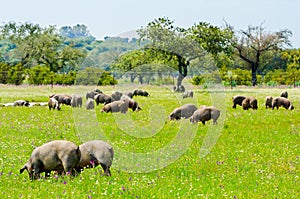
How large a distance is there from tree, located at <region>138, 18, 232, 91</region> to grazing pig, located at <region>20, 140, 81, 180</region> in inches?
1175

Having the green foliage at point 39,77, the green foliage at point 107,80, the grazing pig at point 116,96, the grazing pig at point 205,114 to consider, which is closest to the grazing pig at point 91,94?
the grazing pig at point 116,96

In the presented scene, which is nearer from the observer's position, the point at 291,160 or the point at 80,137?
the point at 291,160

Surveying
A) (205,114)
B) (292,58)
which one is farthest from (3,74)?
(292,58)

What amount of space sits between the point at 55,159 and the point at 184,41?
4237 centimetres

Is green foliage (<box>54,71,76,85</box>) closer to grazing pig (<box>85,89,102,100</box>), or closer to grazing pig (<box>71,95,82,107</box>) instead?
grazing pig (<box>85,89,102,100</box>)

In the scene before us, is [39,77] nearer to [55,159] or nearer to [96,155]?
[96,155]

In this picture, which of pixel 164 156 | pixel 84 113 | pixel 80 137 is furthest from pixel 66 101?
pixel 164 156

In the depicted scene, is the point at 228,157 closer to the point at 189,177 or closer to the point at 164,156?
the point at 164,156

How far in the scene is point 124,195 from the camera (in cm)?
866

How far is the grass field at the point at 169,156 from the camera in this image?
29.7ft

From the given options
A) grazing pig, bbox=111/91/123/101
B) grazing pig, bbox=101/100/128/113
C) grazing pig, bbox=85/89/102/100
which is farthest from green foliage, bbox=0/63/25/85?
grazing pig, bbox=101/100/128/113

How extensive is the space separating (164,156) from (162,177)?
2.69 meters

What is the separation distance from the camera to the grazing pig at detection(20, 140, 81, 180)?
9.58 m

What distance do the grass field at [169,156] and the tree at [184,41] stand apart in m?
19.6
